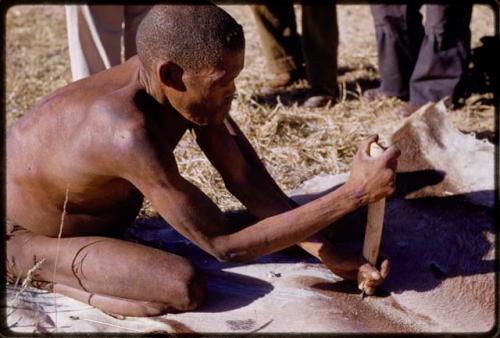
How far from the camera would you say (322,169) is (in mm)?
4172

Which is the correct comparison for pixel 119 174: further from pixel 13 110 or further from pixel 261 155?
pixel 13 110

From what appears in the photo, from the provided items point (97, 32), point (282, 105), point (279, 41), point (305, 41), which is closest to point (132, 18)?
point (97, 32)

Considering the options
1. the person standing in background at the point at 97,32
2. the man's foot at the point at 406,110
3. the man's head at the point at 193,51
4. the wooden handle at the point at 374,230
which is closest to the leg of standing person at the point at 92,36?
the person standing in background at the point at 97,32

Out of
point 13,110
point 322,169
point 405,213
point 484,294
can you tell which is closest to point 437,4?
point 322,169

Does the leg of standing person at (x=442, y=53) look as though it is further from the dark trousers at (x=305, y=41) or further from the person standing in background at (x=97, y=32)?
the person standing in background at (x=97, y=32)

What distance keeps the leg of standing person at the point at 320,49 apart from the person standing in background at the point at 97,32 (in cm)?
113

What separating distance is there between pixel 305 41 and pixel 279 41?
44 cm

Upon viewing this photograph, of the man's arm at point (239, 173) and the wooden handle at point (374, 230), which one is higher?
the man's arm at point (239, 173)

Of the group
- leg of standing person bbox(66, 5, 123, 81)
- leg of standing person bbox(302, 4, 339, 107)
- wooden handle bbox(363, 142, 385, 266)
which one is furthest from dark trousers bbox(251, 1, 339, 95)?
wooden handle bbox(363, 142, 385, 266)

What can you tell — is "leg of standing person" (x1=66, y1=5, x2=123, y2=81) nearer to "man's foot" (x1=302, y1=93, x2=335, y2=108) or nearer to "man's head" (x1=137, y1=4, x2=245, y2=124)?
"man's foot" (x1=302, y1=93, x2=335, y2=108)

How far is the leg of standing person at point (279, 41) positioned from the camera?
5535mm

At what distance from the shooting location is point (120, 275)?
283 centimetres

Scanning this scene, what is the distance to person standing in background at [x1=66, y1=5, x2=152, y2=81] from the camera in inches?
174

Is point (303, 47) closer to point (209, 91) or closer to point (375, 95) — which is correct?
point (375, 95)
